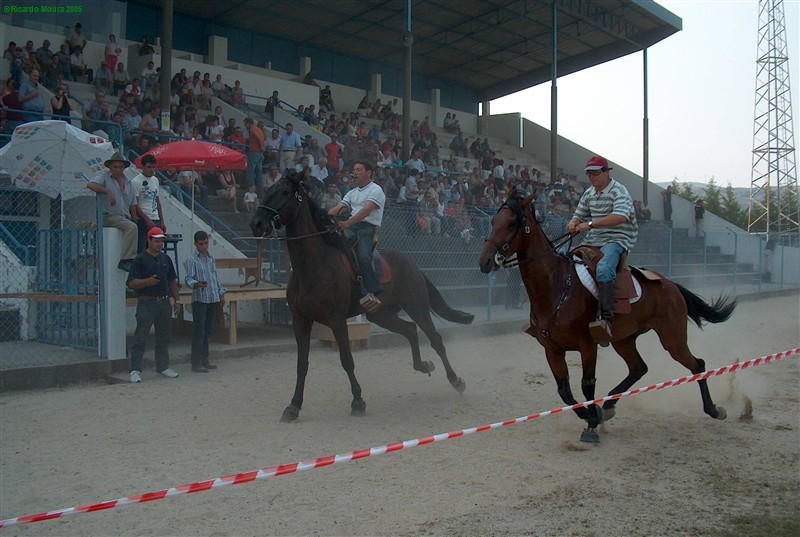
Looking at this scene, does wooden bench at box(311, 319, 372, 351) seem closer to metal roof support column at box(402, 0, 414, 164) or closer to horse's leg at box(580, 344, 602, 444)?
horse's leg at box(580, 344, 602, 444)

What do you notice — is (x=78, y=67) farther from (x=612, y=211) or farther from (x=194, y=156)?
(x=612, y=211)

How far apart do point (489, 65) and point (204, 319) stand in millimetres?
27192

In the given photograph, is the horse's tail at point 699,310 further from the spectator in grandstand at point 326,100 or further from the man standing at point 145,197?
the spectator in grandstand at point 326,100

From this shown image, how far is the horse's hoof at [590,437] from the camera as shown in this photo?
6.25m

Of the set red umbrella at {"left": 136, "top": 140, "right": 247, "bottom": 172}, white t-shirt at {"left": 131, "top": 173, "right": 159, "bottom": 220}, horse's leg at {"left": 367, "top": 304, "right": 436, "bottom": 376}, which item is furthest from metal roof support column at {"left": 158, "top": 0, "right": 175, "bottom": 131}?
horse's leg at {"left": 367, "top": 304, "right": 436, "bottom": 376}

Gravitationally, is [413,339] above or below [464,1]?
below

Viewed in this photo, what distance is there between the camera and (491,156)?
28.0 meters

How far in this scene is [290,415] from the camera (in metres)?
7.11

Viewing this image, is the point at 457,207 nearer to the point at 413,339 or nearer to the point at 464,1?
the point at 413,339

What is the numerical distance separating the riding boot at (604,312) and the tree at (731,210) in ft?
197

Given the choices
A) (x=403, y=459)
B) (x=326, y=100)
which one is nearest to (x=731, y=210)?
(x=326, y=100)

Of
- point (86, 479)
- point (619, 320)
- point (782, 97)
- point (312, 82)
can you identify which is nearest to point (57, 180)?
point (86, 479)

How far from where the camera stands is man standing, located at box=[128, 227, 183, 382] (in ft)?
29.4

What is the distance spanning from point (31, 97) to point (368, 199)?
927cm
